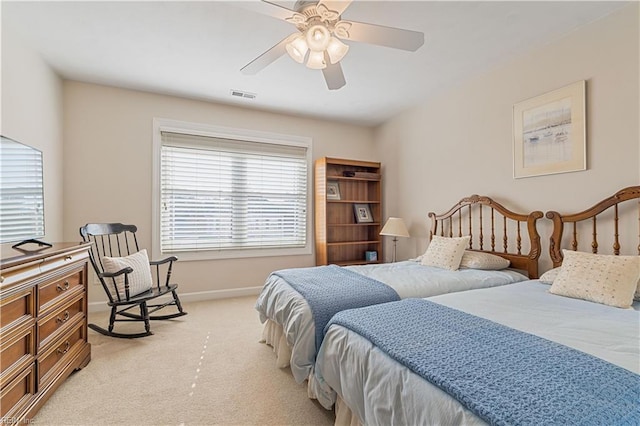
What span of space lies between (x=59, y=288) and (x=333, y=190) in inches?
131

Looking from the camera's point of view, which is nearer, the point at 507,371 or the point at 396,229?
the point at 507,371

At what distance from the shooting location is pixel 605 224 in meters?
2.26

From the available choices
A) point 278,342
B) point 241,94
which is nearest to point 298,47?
point 241,94

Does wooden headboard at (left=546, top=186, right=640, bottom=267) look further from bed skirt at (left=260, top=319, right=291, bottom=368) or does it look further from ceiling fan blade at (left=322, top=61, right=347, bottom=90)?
bed skirt at (left=260, top=319, right=291, bottom=368)

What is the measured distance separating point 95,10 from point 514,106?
3.60 m

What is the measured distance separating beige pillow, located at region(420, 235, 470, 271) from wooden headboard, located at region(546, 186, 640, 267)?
716 mm

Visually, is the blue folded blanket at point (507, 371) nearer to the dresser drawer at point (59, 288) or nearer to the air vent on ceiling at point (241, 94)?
the dresser drawer at point (59, 288)

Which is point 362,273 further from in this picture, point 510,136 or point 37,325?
point 37,325

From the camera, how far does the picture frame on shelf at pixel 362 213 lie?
15.4 ft

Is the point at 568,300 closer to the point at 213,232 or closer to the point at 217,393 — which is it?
the point at 217,393

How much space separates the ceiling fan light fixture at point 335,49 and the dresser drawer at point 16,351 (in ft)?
7.54

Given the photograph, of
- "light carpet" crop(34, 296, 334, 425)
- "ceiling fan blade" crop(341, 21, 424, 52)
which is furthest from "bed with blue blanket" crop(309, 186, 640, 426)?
"ceiling fan blade" crop(341, 21, 424, 52)

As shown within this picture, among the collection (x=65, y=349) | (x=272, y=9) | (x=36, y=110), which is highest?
(x=272, y=9)

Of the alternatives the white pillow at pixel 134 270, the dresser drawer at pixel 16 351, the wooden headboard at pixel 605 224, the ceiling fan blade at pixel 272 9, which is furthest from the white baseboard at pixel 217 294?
the wooden headboard at pixel 605 224
